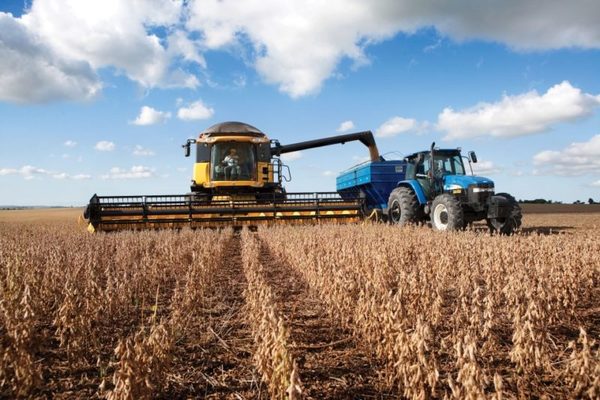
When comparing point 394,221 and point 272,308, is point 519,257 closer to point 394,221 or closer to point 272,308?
point 272,308

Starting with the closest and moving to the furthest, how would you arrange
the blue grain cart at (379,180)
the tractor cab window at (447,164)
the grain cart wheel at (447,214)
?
the grain cart wheel at (447,214), the tractor cab window at (447,164), the blue grain cart at (379,180)

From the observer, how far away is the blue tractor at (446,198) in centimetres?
996

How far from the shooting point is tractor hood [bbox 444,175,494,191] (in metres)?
10.1

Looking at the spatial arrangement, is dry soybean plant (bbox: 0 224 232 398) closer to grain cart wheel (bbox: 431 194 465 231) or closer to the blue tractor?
grain cart wheel (bbox: 431 194 465 231)

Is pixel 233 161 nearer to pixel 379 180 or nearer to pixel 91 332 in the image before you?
pixel 379 180

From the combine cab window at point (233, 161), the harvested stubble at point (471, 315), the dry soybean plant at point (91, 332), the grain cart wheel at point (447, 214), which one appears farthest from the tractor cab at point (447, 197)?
the dry soybean plant at point (91, 332)

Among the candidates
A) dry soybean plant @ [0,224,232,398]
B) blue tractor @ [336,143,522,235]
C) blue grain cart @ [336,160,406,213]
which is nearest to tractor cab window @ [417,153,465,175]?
blue tractor @ [336,143,522,235]

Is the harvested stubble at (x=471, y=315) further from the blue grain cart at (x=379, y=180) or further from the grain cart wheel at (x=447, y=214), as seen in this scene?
the blue grain cart at (x=379, y=180)

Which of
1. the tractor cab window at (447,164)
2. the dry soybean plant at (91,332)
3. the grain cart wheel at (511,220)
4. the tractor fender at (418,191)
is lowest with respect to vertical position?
the dry soybean plant at (91,332)

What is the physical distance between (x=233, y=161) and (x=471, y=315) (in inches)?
401

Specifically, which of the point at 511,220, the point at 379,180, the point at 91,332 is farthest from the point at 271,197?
the point at 91,332

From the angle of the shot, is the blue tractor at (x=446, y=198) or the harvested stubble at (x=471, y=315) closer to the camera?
the harvested stubble at (x=471, y=315)

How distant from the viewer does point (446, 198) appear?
10016 mm

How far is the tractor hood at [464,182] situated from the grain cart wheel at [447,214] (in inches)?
19.0
